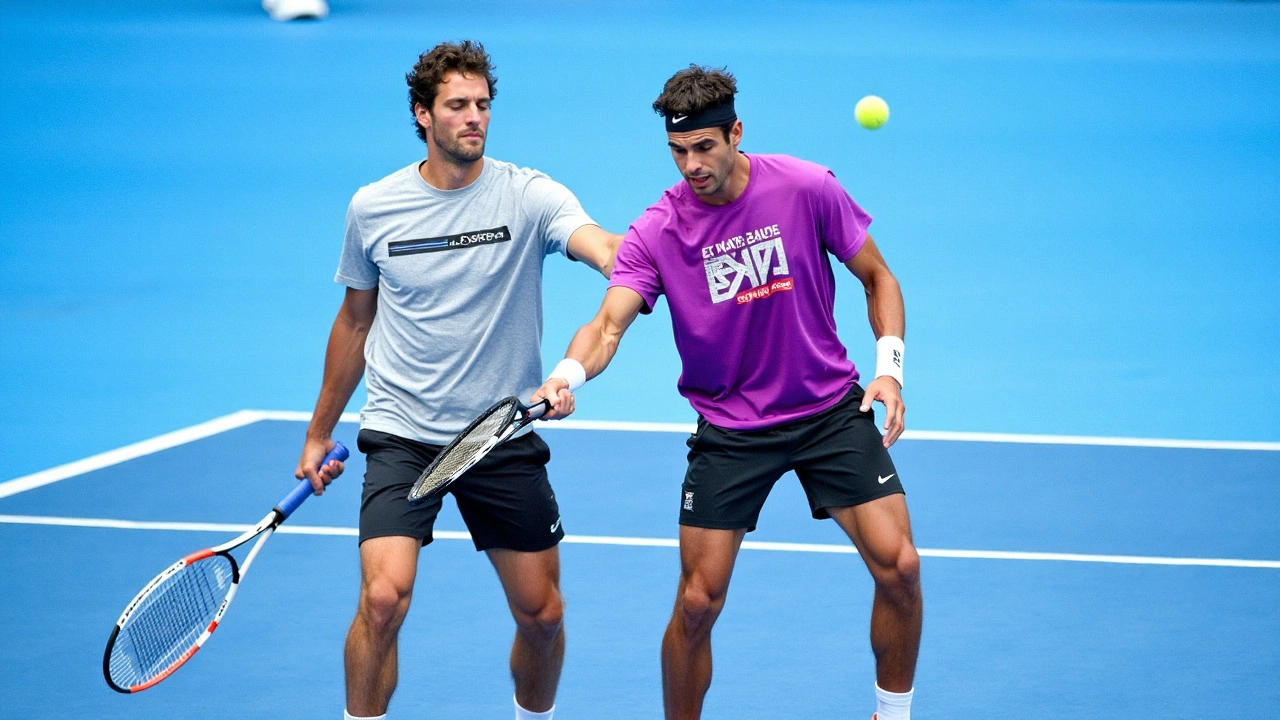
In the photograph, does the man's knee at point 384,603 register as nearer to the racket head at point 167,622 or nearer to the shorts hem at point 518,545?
the shorts hem at point 518,545

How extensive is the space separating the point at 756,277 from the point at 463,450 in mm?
1026

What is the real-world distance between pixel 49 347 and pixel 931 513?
651 centimetres

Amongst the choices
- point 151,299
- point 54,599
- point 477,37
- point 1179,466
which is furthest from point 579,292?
point 477,37

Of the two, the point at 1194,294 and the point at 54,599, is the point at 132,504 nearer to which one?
the point at 54,599

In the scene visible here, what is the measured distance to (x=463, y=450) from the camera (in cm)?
491

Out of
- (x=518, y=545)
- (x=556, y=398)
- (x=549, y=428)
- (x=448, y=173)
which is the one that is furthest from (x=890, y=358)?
(x=549, y=428)

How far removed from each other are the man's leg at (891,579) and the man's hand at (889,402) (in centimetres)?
21

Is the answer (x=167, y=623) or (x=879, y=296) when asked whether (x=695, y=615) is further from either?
(x=167, y=623)

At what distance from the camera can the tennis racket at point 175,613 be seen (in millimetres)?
4918

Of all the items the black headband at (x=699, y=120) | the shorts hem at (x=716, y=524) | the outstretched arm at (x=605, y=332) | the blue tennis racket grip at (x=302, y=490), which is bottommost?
the shorts hem at (x=716, y=524)

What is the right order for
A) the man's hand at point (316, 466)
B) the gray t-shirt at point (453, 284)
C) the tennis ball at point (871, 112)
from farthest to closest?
the tennis ball at point (871, 112)
the man's hand at point (316, 466)
the gray t-shirt at point (453, 284)

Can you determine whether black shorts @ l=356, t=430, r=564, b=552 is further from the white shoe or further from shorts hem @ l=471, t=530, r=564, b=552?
the white shoe

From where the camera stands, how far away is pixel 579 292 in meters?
13.0

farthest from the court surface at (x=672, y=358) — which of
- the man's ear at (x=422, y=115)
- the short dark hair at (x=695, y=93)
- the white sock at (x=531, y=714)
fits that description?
the short dark hair at (x=695, y=93)
